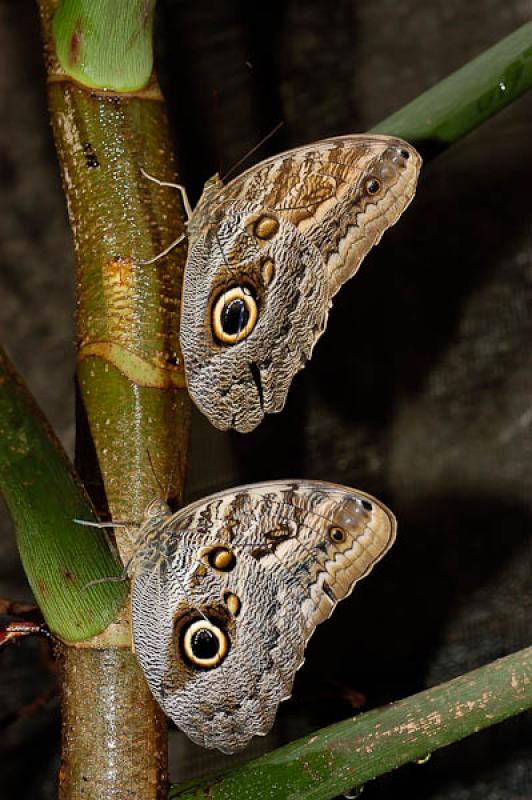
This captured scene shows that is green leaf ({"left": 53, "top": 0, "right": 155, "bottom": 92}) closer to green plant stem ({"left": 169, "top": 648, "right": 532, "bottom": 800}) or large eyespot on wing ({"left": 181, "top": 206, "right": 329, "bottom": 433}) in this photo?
large eyespot on wing ({"left": 181, "top": 206, "right": 329, "bottom": 433})

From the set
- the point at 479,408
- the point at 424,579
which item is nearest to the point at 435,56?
the point at 479,408

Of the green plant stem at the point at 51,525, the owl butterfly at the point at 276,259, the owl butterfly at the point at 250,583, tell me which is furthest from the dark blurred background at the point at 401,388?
the green plant stem at the point at 51,525

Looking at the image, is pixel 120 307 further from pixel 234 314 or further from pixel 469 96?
pixel 469 96

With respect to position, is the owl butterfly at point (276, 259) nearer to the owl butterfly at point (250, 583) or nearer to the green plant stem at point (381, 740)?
the owl butterfly at point (250, 583)

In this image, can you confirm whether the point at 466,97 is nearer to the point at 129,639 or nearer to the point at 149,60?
the point at 149,60

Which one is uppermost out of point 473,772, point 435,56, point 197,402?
point 197,402

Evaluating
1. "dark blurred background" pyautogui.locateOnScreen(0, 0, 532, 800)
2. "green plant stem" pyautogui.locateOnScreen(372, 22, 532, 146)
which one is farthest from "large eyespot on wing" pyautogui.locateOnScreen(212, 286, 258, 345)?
"dark blurred background" pyautogui.locateOnScreen(0, 0, 532, 800)

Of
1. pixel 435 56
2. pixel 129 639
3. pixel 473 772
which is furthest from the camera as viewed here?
pixel 435 56
